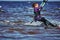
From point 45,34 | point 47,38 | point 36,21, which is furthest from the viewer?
point 36,21

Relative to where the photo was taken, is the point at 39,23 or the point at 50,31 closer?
the point at 50,31

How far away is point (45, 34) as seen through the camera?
1603 cm

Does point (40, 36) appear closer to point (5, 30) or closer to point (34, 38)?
point (34, 38)

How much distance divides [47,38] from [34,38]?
0.73 metres

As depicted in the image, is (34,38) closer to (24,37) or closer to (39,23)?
(24,37)

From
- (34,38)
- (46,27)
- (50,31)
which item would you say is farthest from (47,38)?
(46,27)

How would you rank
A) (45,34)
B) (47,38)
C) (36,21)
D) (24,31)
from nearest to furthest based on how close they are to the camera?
(47,38) < (45,34) < (24,31) < (36,21)

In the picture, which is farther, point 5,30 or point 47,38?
point 5,30

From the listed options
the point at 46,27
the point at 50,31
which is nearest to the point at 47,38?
the point at 50,31

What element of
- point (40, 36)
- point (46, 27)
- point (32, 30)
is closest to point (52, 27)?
point (46, 27)

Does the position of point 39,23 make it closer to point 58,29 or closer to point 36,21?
point 36,21

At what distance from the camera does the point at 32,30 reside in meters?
17.3

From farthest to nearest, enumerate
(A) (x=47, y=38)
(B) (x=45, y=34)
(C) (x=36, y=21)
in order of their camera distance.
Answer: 1. (C) (x=36, y=21)
2. (B) (x=45, y=34)
3. (A) (x=47, y=38)

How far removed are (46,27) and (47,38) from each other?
350 centimetres
